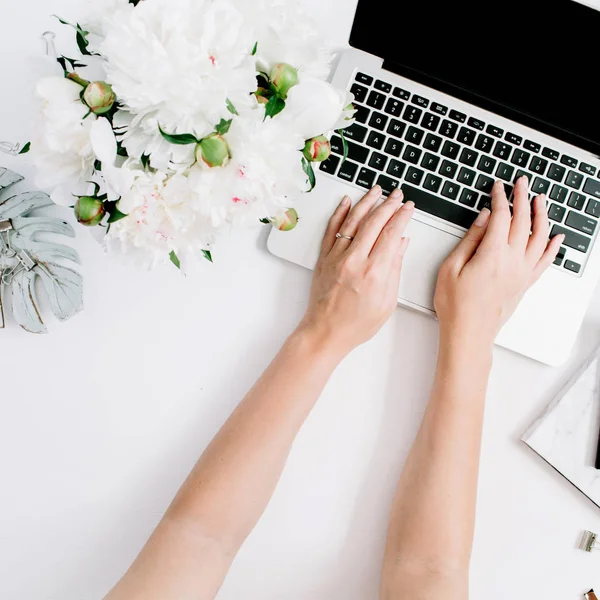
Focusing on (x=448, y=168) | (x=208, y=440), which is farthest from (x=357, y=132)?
(x=208, y=440)

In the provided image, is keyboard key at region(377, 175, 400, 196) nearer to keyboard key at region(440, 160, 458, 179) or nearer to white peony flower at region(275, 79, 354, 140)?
keyboard key at region(440, 160, 458, 179)

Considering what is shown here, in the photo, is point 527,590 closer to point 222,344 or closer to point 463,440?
point 463,440

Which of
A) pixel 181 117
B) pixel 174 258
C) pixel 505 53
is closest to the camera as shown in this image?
pixel 181 117

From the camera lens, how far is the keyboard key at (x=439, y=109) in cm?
69

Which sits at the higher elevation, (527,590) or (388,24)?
(388,24)

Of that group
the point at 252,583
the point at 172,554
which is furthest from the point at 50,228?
the point at 252,583

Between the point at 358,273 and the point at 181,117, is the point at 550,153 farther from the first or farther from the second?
the point at 181,117

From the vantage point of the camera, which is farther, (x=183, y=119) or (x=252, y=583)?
(x=252, y=583)

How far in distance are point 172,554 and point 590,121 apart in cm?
75

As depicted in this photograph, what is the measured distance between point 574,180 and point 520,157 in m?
0.08

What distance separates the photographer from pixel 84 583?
71cm

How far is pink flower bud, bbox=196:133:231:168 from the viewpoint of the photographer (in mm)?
389

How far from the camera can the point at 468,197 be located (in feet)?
2.27

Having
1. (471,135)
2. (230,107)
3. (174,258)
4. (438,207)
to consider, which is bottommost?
(174,258)
